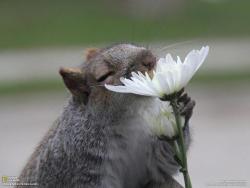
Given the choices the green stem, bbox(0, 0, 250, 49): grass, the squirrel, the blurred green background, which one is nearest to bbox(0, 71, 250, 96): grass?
the blurred green background

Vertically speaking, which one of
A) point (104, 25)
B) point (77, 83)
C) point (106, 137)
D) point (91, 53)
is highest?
point (104, 25)

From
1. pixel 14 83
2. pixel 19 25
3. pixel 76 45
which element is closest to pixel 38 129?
pixel 14 83

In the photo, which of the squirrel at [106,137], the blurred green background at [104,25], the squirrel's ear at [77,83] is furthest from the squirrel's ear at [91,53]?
the blurred green background at [104,25]

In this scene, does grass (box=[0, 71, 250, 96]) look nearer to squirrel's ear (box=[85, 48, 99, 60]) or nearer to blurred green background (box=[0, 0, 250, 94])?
blurred green background (box=[0, 0, 250, 94])

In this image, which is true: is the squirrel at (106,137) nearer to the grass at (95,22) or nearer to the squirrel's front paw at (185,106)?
the squirrel's front paw at (185,106)

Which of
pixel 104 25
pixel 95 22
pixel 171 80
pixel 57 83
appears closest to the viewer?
pixel 171 80

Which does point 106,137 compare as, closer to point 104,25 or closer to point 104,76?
point 104,76

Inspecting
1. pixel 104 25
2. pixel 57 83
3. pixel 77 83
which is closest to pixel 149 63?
pixel 77 83

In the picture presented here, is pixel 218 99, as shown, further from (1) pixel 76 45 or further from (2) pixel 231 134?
(1) pixel 76 45
